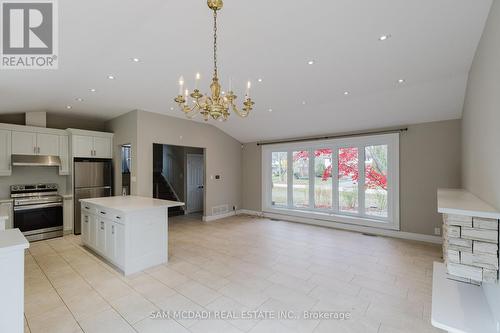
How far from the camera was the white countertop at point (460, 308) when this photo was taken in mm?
1457

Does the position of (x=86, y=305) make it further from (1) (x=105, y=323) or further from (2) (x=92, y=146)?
(2) (x=92, y=146)

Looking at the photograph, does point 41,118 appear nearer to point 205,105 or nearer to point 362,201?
point 205,105

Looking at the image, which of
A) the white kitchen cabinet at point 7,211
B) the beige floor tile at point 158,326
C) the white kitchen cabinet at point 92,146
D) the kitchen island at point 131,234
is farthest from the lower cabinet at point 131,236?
the white kitchen cabinet at point 92,146

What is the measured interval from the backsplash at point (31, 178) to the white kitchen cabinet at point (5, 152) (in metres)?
0.38

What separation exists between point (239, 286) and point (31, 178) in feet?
17.2

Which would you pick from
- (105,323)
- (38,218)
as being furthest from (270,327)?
(38,218)

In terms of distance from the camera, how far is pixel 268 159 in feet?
24.2

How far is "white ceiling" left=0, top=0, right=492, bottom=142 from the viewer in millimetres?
1980

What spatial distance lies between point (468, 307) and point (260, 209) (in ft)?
19.5

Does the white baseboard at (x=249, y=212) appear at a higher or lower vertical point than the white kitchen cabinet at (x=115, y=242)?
lower

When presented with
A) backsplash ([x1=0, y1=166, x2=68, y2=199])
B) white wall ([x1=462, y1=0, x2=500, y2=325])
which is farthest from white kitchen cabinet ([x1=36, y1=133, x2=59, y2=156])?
white wall ([x1=462, y1=0, x2=500, y2=325])

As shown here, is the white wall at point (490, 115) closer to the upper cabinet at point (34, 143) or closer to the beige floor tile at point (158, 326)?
the beige floor tile at point (158, 326)

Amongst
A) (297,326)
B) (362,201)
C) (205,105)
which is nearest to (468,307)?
(297,326)

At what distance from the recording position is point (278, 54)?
278 centimetres
